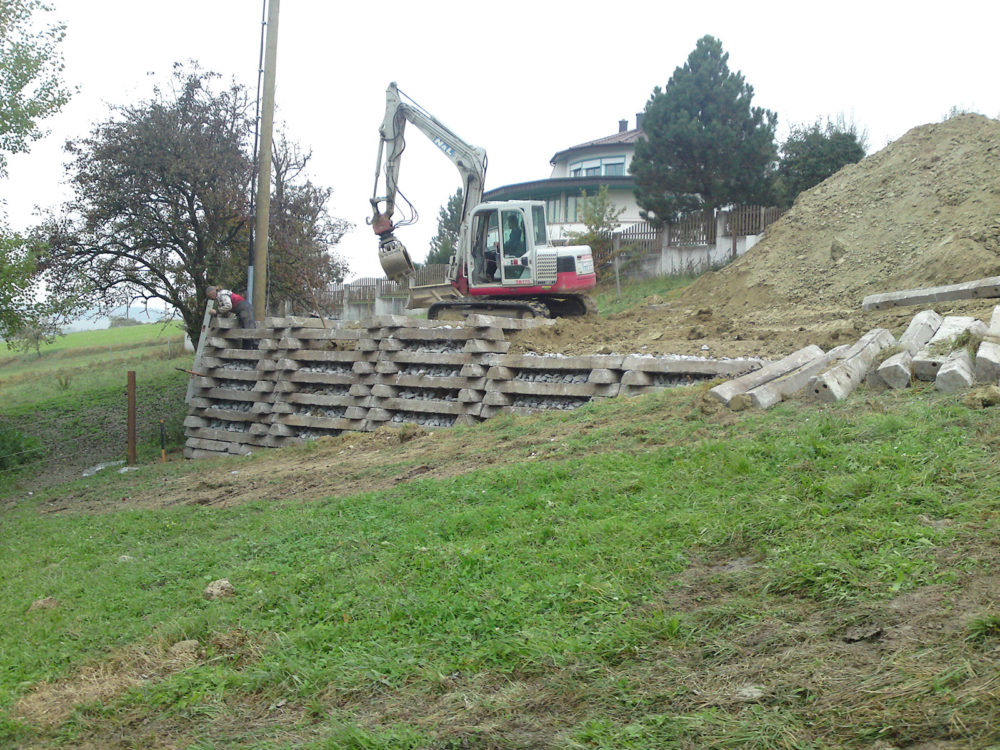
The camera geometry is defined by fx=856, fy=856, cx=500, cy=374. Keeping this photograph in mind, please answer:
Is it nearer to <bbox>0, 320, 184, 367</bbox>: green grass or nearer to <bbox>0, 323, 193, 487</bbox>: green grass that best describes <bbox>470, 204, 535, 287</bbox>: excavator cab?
<bbox>0, 323, 193, 487</bbox>: green grass

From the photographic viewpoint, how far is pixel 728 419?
25.7 feet

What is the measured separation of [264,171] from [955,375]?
1407 centimetres

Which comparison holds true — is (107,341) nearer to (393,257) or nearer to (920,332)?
(393,257)

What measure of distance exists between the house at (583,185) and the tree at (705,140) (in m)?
7.94

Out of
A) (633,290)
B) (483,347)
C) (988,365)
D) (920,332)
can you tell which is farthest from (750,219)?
(988,365)

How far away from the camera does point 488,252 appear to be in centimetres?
1669

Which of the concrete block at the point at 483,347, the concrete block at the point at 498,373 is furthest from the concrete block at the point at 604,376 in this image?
the concrete block at the point at 483,347

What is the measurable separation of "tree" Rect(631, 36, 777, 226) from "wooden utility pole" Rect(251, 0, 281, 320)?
1573 cm

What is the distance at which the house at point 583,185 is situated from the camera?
4147 centimetres

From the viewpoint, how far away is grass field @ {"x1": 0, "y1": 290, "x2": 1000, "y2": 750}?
354 centimetres

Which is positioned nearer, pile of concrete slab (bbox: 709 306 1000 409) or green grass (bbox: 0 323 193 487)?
pile of concrete slab (bbox: 709 306 1000 409)

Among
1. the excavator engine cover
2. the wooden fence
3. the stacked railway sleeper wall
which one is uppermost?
the wooden fence

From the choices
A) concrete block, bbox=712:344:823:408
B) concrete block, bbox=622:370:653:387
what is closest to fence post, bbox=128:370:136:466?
concrete block, bbox=622:370:653:387

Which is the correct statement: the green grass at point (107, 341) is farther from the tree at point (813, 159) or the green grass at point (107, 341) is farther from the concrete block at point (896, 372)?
the concrete block at point (896, 372)
